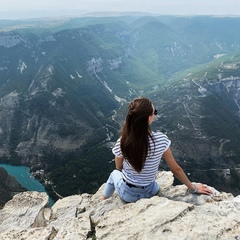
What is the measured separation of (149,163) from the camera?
36.8 ft

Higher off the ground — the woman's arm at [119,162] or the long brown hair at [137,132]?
the long brown hair at [137,132]

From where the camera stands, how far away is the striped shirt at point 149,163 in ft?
35.2

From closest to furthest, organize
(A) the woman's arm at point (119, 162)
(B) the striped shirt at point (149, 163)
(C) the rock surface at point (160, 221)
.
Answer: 1. (C) the rock surface at point (160, 221)
2. (B) the striped shirt at point (149, 163)
3. (A) the woman's arm at point (119, 162)

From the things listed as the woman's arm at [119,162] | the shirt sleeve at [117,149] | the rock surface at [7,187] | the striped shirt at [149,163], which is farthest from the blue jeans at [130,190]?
the rock surface at [7,187]

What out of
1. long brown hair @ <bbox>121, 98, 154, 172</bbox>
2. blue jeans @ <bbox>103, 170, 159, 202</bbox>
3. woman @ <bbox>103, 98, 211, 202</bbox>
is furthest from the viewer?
blue jeans @ <bbox>103, 170, 159, 202</bbox>

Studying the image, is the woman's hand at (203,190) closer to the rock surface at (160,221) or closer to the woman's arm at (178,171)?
the woman's arm at (178,171)

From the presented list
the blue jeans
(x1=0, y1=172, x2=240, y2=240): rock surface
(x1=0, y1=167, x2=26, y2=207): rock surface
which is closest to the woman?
the blue jeans

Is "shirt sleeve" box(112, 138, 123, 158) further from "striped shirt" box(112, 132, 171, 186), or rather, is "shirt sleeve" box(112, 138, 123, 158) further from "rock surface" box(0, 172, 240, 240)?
"rock surface" box(0, 172, 240, 240)

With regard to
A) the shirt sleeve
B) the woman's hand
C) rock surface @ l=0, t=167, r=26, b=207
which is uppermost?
the shirt sleeve

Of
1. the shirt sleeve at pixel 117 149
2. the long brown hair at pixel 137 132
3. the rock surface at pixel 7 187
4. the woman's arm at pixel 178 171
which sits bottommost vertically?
the rock surface at pixel 7 187

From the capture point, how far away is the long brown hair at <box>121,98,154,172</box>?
9.98 metres

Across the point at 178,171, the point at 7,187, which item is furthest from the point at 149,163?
the point at 7,187

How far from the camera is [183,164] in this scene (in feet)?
416

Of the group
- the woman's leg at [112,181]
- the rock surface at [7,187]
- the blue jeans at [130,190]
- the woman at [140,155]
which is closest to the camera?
the woman at [140,155]
